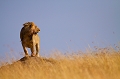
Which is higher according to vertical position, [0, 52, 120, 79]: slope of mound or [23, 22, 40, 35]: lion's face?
[23, 22, 40, 35]: lion's face

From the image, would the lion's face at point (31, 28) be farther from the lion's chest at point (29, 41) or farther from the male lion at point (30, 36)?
the lion's chest at point (29, 41)

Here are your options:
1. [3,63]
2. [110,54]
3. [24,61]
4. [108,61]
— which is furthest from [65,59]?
[3,63]

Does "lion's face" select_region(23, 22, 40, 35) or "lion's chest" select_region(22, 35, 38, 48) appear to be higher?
"lion's face" select_region(23, 22, 40, 35)

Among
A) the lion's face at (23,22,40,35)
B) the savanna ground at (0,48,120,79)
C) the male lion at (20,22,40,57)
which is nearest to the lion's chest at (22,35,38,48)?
the male lion at (20,22,40,57)

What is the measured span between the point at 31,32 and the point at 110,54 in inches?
176

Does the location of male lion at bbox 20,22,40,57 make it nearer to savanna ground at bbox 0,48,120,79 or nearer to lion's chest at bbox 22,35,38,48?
lion's chest at bbox 22,35,38,48

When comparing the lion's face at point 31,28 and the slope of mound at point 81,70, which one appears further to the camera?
the lion's face at point 31,28

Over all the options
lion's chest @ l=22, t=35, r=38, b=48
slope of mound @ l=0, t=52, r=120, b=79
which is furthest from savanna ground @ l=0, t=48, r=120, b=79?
lion's chest @ l=22, t=35, r=38, b=48

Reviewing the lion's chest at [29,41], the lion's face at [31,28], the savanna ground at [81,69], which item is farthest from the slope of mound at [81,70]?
the lion's face at [31,28]

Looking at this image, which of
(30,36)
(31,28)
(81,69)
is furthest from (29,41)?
(81,69)

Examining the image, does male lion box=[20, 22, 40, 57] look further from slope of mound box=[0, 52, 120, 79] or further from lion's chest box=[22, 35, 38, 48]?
slope of mound box=[0, 52, 120, 79]

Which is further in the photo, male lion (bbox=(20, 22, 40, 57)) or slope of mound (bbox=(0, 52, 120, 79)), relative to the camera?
male lion (bbox=(20, 22, 40, 57))

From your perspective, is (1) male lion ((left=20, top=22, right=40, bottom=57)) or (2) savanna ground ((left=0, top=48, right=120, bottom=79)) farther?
(1) male lion ((left=20, top=22, right=40, bottom=57))

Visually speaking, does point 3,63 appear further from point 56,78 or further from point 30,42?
point 56,78
